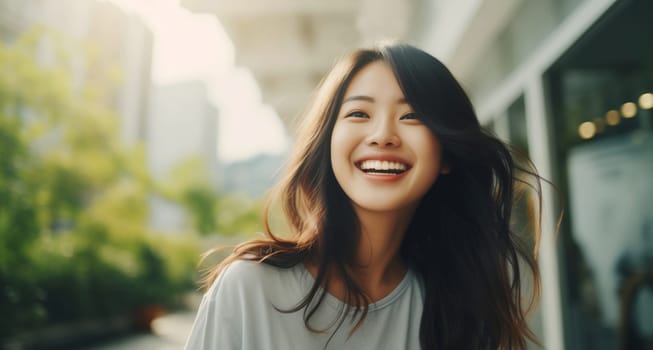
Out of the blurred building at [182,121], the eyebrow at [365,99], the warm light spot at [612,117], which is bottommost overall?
the eyebrow at [365,99]

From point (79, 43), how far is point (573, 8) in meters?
8.74

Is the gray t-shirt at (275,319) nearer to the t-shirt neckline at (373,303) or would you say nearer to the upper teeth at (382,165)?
the t-shirt neckline at (373,303)

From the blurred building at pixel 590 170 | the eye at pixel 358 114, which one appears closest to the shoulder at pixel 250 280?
the eye at pixel 358 114

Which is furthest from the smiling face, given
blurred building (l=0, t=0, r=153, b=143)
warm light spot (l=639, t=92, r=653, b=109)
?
blurred building (l=0, t=0, r=153, b=143)

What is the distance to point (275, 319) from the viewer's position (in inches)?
48.0

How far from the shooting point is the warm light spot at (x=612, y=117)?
102 inches

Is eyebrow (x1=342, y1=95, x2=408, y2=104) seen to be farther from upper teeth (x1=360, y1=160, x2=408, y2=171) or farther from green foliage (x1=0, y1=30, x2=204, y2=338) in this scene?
green foliage (x1=0, y1=30, x2=204, y2=338)

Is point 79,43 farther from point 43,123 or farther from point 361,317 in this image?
point 361,317

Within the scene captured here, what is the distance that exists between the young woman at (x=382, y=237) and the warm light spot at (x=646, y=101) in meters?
1.34

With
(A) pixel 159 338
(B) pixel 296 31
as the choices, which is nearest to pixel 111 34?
(A) pixel 159 338

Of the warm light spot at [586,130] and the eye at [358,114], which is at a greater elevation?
the warm light spot at [586,130]

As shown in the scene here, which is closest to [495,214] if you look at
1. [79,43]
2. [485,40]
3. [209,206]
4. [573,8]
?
[573,8]

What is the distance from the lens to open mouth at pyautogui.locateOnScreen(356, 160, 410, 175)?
121 centimetres

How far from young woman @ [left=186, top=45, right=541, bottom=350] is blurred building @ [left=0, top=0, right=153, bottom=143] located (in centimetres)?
966
